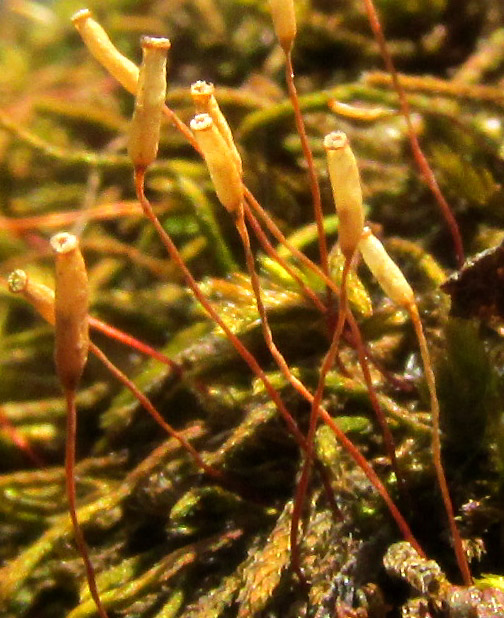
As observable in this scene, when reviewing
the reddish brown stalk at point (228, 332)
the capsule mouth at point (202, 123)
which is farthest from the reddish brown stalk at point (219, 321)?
the capsule mouth at point (202, 123)

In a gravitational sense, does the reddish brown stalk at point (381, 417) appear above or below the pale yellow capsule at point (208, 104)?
below

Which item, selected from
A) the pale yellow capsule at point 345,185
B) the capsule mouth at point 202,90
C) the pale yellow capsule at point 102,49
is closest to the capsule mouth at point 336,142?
the pale yellow capsule at point 345,185

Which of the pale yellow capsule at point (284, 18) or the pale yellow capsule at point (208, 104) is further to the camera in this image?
the pale yellow capsule at point (284, 18)

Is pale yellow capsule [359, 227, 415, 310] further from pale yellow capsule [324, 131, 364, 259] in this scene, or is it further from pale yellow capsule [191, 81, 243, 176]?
pale yellow capsule [191, 81, 243, 176]

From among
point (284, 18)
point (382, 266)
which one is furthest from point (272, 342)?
point (284, 18)

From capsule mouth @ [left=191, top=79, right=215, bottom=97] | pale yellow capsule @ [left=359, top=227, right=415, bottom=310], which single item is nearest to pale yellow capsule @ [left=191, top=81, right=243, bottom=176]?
capsule mouth @ [left=191, top=79, right=215, bottom=97]

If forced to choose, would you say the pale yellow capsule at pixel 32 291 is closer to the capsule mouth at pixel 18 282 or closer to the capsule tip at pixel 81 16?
the capsule mouth at pixel 18 282

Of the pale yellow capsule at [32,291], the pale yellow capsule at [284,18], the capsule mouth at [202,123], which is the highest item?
the pale yellow capsule at [284,18]
